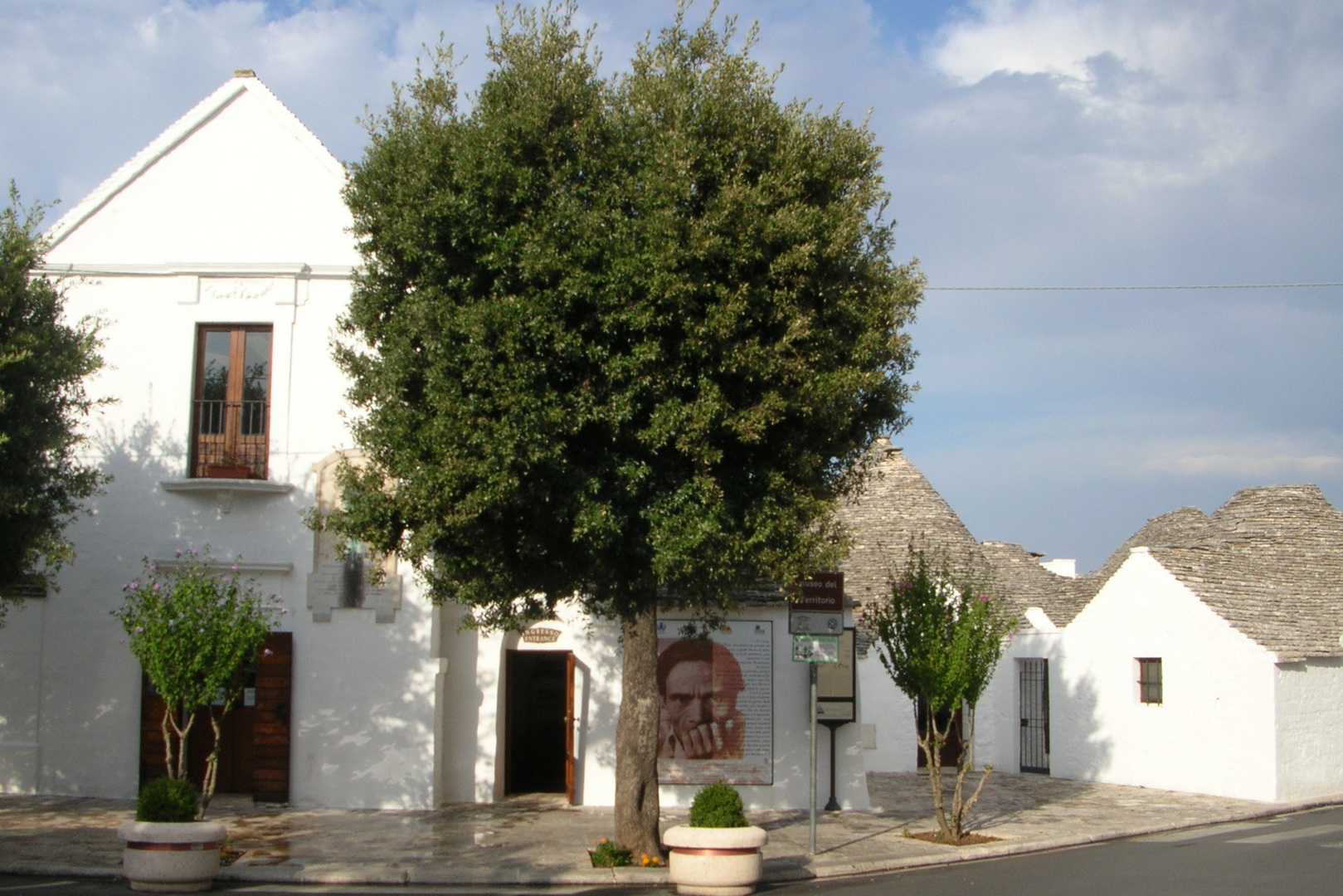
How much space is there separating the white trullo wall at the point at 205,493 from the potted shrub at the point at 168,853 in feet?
14.7

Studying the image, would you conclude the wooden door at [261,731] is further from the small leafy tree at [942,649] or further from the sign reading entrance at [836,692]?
the small leafy tree at [942,649]

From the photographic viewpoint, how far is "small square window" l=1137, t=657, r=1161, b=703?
70.7 feet

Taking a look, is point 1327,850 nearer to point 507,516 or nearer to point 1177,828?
point 1177,828

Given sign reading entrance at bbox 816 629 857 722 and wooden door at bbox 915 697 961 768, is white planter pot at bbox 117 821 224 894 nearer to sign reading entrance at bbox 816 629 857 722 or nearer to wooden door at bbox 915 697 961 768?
sign reading entrance at bbox 816 629 857 722

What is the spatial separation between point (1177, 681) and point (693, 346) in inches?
561

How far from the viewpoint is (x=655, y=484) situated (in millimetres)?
11062

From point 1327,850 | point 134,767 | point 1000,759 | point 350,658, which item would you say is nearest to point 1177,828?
point 1327,850

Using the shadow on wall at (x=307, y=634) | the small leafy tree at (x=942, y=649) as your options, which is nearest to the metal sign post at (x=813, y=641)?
the small leafy tree at (x=942, y=649)

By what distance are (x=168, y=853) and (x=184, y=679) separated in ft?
5.69

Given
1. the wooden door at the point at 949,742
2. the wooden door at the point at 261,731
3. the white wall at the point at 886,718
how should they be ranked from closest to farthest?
the wooden door at the point at 261,731 < the white wall at the point at 886,718 < the wooden door at the point at 949,742

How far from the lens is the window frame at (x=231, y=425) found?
53.4ft

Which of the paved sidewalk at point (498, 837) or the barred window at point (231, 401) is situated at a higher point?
the barred window at point (231, 401)

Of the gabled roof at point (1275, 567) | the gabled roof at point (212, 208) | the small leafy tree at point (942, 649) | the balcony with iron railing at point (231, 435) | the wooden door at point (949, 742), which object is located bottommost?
the wooden door at point (949, 742)

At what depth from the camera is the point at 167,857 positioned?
443 inches
